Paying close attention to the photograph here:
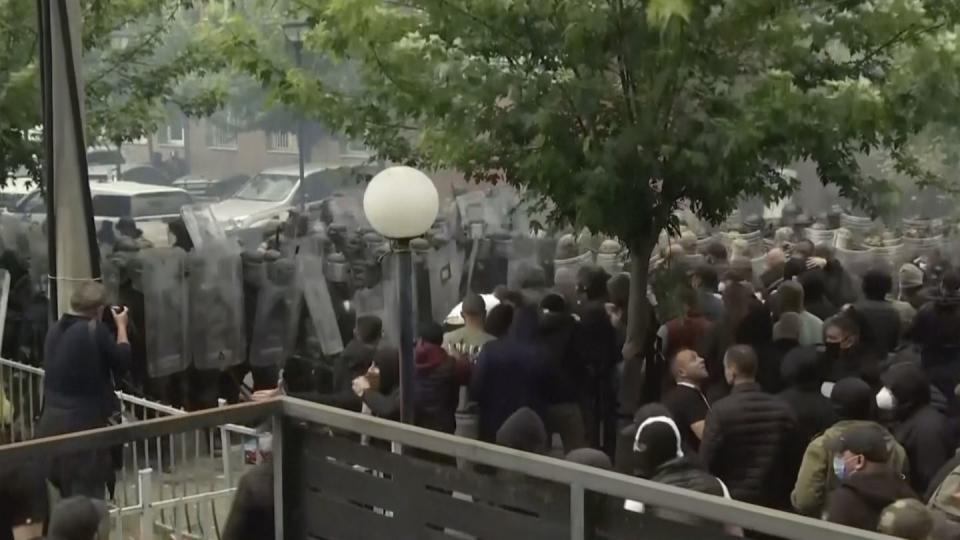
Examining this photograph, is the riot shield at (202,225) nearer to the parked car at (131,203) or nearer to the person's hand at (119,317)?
the parked car at (131,203)

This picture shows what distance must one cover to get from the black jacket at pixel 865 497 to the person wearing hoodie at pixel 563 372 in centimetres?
299

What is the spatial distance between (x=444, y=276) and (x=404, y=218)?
6.43 m

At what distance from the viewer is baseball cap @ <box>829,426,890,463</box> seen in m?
5.16

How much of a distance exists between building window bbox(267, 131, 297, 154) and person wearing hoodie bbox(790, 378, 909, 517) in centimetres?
1099

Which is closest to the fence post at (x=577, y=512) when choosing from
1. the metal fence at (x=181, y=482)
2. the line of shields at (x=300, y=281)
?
the metal fence at (x=181, y=482)


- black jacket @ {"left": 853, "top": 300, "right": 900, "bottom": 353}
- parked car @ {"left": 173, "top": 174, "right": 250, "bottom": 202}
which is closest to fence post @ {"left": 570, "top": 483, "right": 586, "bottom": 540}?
black jacket @ {"left": 853, "top": 300, "right": 900, "bottom": 353}

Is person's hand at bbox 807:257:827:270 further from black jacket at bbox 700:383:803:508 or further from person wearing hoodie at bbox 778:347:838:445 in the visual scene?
black jacket at bbox 700:383:803:508

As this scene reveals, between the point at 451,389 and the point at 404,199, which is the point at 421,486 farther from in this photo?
the point at 451,389

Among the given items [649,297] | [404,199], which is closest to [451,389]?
[404,199]

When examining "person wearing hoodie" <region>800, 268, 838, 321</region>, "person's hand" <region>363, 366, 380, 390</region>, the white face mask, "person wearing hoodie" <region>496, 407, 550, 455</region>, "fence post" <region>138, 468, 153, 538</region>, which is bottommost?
"fence post" <region>138, 468, 153, 538</region>

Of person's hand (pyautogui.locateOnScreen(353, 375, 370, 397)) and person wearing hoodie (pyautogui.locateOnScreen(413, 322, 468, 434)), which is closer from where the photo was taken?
person's hand (pyautogui.locateOnScreen(353, 375, 370, 397))

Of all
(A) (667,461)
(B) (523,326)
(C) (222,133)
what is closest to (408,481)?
(A) (667,461)

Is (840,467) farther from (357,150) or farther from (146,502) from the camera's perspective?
(357,150)

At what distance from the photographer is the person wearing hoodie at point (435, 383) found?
767cm
